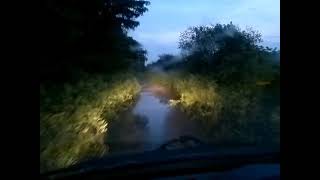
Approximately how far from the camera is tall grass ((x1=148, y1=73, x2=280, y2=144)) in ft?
18.9

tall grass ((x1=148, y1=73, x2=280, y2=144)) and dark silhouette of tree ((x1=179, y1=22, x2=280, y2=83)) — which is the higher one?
dark silhouette of tree ((x1=179, y1=22, x2=280, y2=83))

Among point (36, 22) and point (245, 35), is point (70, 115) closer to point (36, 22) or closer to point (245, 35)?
point (245, 35)

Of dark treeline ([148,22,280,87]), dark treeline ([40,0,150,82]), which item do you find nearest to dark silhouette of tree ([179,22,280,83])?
dark treeline ([148,22,280,87])

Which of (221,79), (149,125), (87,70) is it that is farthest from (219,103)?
(87,70)

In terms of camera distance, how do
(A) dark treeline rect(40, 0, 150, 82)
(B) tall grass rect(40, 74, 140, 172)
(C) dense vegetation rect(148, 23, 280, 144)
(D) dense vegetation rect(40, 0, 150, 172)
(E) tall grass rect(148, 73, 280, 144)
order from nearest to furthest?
Result: (B) tall grass rect(40, 74, 140, 172) → (D) dense vegetation rect(40, 0, 150, 172) → (C) dense vegetation rect(148, 23, 280, 144) → (A) dark treeline rect(40, 0, 150, 82) → (E) tall grass rect(148, 73, 280, 144)

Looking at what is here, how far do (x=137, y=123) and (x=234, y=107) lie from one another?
1196 millimetres

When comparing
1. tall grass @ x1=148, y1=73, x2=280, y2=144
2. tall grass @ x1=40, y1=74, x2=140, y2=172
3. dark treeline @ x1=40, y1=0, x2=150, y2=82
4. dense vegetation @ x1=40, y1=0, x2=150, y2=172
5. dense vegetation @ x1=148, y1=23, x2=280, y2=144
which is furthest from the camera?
tall grass @ x1=148, y1=73, x2=280, y2=144

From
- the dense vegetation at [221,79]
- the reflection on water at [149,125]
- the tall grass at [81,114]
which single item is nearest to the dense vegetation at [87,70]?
the tall grass at [81,114]

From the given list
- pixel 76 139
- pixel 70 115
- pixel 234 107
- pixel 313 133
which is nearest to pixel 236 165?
pixel 313 133

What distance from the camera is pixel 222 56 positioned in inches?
255

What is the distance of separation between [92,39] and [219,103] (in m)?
1.75

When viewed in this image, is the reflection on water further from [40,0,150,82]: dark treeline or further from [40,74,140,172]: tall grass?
[40,0,150,82]: dark treeline

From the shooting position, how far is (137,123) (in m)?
6.65

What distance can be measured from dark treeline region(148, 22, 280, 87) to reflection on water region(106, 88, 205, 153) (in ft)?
2.12
